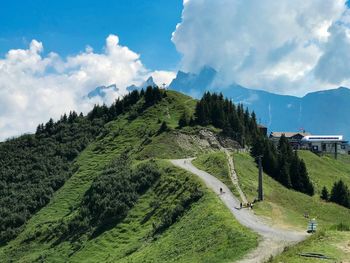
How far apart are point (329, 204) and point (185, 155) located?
39015 millimetres

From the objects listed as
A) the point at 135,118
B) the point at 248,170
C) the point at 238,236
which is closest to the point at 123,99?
the point at 135,118

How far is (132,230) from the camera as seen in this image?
68938 mm

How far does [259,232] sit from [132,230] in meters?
25.2

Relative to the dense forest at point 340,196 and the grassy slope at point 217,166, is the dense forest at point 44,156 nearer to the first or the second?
the grassy slope at point 217,166

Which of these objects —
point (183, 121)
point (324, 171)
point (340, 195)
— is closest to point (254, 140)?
point (324, 171)

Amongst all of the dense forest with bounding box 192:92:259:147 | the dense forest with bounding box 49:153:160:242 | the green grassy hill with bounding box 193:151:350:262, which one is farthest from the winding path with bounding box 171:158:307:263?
the dense forest with bounding box 192:92:259:147

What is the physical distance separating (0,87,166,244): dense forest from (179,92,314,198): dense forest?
24706mm

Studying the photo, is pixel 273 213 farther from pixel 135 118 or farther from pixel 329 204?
pixel 135 118

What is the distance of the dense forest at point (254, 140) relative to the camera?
91.4m

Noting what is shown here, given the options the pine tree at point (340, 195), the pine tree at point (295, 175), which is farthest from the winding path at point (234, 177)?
the pine tree at point (340, 195)

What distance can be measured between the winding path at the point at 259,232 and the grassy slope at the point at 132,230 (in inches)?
57.6

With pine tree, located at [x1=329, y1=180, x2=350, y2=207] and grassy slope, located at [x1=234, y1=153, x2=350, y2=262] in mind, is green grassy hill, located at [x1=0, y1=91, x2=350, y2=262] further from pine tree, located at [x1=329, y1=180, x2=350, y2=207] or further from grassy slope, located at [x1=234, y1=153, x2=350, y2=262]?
pine tree, located at [x1=329, y1=180, x2=350, y2=207]

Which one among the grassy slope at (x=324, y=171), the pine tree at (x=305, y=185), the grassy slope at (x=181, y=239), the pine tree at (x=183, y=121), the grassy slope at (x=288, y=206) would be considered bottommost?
the grassy slope at (x=181, y=239)

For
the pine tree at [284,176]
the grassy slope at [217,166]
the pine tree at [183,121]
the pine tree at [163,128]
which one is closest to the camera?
the grassy slope at [217,166]
